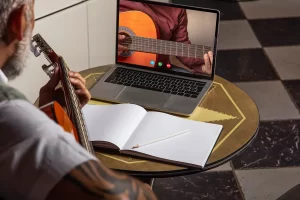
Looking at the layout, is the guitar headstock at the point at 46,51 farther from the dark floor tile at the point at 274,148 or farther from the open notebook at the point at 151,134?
the dark floor tile at the point at 274,148

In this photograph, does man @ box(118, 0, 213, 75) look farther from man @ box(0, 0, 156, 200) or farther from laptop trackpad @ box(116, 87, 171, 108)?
man @ box(0, 0, 156, 200)

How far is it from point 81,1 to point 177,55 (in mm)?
905

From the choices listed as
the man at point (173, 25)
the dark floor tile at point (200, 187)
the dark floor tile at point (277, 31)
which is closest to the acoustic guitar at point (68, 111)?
the man at point (173, 25)

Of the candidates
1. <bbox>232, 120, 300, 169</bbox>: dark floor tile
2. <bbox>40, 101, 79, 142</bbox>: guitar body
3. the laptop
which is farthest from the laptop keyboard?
<bbox>232, 120, 300, 169</bbox>: dark floor tile

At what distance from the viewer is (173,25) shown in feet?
5.05

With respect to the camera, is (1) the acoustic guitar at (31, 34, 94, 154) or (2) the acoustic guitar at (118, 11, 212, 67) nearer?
(1) the acoustic guitar at (31, 34, 94, 154)

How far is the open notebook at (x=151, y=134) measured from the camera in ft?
4.17

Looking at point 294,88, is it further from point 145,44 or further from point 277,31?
point 145,44

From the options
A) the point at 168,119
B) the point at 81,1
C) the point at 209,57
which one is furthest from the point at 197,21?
the point at 81,1

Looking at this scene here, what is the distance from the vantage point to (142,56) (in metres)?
1.60

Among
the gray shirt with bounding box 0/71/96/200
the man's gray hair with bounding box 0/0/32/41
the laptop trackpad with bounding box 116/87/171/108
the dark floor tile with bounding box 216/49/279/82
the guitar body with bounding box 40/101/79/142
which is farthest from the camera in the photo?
the dark floor tile with bounding box 216/49/279/82

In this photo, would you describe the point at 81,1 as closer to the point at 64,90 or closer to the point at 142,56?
the point at 142,56

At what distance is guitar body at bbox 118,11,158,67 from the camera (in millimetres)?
1562

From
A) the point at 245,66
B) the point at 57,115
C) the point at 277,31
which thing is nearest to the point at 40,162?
the point at 57,115
